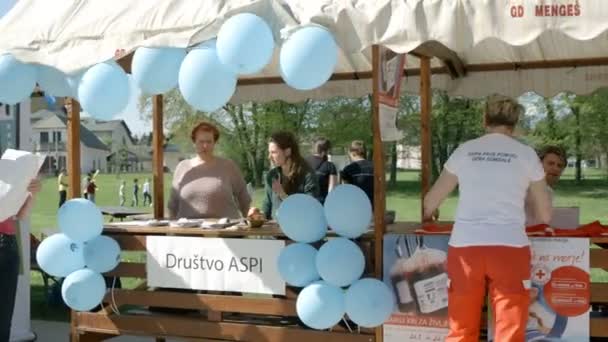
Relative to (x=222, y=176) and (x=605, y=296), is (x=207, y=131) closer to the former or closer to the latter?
(x=222, y=176)

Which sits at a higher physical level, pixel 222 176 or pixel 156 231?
pixel 222 176

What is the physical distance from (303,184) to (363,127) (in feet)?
95.4

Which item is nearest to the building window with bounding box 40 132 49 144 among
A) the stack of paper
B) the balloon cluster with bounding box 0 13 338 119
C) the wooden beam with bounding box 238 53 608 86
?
the wooden beam with bounding box 238 53 608 86

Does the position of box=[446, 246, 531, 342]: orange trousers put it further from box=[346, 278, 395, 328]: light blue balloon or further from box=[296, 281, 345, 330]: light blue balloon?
box=[296, 281, 345, 330]: light blue balloon

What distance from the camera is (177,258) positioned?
5.09 metres

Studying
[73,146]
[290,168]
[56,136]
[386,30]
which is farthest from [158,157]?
[56,136]

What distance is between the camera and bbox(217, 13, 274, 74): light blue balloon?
3877 millimetres

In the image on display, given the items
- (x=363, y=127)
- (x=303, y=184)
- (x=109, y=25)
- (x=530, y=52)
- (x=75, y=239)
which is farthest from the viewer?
(x=363, y=127)

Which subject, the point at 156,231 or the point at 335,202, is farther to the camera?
the point at 156,231

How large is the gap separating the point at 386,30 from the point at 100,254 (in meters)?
2.43

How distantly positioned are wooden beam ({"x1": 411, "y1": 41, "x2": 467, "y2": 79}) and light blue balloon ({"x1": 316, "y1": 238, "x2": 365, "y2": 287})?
135 centimetres

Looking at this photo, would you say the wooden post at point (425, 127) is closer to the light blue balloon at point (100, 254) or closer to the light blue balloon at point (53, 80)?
the light blue balloon at point (100, 254)

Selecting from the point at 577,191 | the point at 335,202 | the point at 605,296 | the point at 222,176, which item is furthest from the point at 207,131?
the point at 577,191

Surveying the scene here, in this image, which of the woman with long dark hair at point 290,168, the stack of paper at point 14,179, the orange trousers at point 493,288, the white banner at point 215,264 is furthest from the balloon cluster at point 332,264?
the stack of paper at point 14,179
